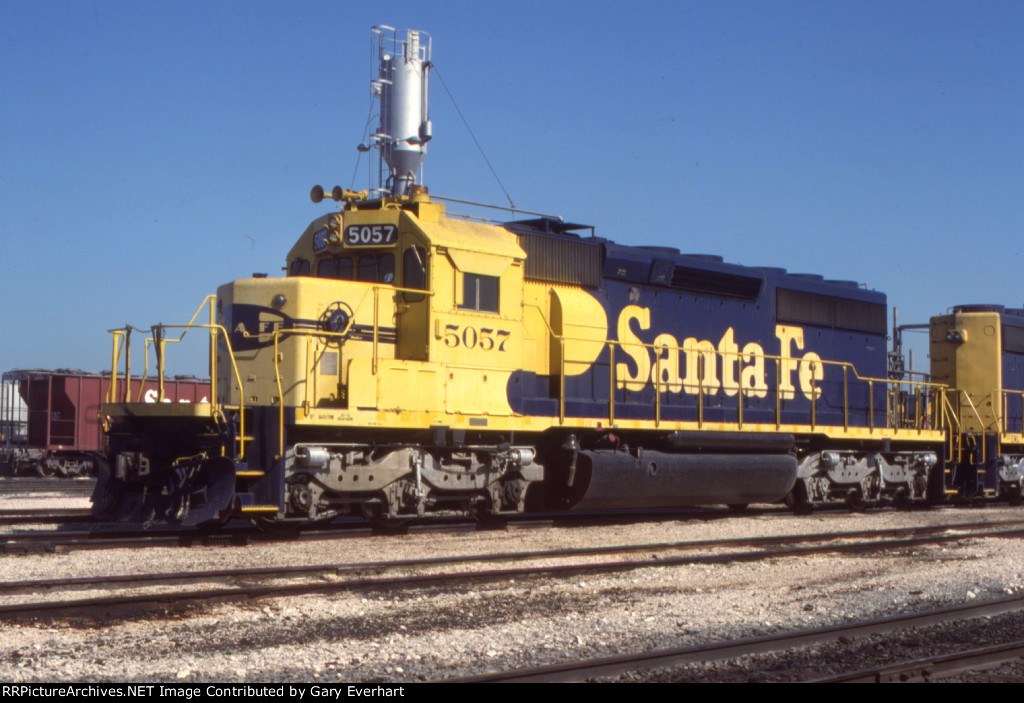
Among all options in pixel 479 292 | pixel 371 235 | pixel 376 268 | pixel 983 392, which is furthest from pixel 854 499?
pixel 371 235

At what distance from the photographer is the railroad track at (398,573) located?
7.36m

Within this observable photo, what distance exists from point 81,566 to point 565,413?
5.76 m

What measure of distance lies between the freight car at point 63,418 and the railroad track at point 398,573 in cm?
1927

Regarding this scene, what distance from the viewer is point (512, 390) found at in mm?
12258

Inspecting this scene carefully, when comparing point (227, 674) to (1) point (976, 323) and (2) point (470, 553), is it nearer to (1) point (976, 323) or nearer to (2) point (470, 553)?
(2) point (470, 553)

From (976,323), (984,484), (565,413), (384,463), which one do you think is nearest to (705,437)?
(565,413)

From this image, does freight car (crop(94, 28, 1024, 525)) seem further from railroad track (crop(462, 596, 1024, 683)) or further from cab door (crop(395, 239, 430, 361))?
railroad track (crop(462, 596, 1024, 683))

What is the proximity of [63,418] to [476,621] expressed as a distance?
24.2 m

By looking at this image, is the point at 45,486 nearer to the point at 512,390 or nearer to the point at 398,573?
the point at 512,390

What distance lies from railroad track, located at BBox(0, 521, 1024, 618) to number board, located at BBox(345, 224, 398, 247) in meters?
3.91

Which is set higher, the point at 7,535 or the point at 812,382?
the point at 812,382

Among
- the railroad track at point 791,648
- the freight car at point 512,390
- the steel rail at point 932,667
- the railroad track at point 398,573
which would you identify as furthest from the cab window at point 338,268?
the steel rail at point 932,667

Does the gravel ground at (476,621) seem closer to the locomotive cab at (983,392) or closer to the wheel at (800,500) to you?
the wheel at (800,500)

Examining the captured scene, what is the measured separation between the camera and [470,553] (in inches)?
402
